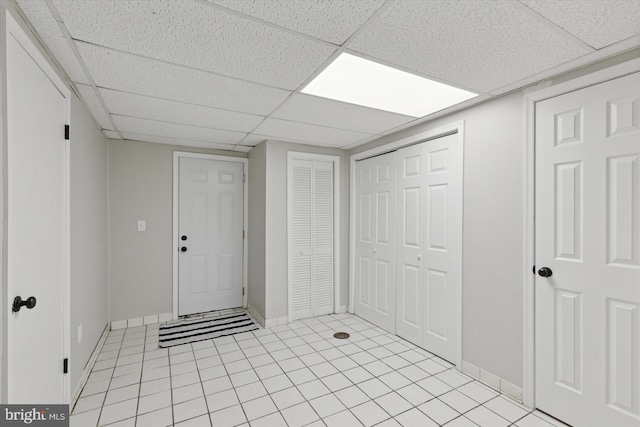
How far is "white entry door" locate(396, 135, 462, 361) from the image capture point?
271 centimetres

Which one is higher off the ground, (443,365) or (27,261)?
(27,261)

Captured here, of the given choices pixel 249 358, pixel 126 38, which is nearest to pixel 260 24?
pixel 126 38

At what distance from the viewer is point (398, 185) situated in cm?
337

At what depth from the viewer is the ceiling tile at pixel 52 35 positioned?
1319mm

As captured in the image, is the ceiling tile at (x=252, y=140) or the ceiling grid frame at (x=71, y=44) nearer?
the ceiling grid frame at (x=71, y=44)

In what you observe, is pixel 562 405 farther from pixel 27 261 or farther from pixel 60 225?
pixel 60 225

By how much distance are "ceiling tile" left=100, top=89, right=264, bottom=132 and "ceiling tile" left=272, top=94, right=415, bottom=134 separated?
0.39 metres

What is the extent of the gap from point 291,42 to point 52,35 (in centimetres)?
122

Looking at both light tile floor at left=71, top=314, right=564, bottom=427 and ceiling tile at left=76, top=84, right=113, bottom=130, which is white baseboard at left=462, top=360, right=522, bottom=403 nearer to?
light tile floor at left=71, top=314, right=564, bottom=427

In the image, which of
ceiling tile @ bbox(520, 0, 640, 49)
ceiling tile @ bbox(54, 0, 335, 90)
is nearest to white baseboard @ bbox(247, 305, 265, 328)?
ceiling tile @ bbox(54, 0, 335, 90)

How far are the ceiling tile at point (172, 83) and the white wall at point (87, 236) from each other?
532mm

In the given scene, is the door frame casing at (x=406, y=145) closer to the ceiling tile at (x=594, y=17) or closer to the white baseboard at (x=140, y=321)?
the ceiling tile at (x=594, y=17)

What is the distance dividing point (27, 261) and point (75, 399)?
1.37m

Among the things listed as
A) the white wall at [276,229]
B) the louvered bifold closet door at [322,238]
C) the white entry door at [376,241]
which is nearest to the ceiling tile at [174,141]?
the white wall at [276,229]
